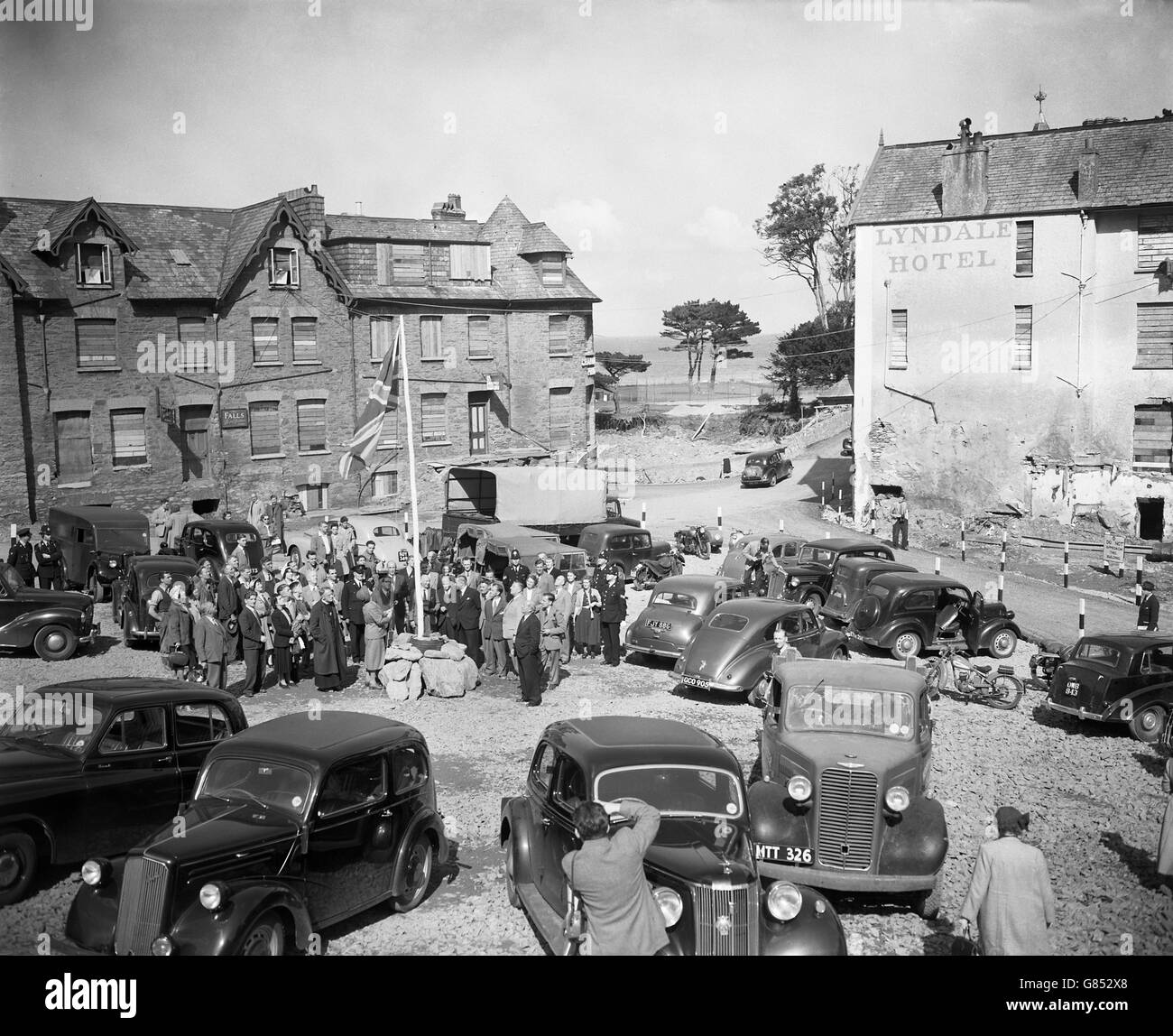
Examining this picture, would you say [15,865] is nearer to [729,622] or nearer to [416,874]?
[416,874]

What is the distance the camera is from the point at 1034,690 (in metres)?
19.0

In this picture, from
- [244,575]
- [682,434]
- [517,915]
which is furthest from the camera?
[682,434]

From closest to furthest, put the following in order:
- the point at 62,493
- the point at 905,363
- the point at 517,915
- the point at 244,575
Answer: the point at 517,915
the point at 244,575
the point at 62,493
the point at 905,363

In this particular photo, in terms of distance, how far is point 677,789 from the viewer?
8914 mm

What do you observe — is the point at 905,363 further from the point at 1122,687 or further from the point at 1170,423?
the point at 1122,687

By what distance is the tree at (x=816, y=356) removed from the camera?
6469cm

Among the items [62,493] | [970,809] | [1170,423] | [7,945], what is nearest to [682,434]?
[1170,423]

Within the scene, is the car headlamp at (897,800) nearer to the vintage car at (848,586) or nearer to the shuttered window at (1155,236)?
the vintage car at (848,586)

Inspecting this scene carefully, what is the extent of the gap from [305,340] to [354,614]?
22796 mm

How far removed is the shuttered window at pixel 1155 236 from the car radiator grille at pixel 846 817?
3134 centimetres

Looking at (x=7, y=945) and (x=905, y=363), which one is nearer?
(x=7, y=945)

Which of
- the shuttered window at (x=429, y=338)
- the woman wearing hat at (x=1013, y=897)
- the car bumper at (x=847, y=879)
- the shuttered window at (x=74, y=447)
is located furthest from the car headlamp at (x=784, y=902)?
the shuttered window at (x=429, y=338)
